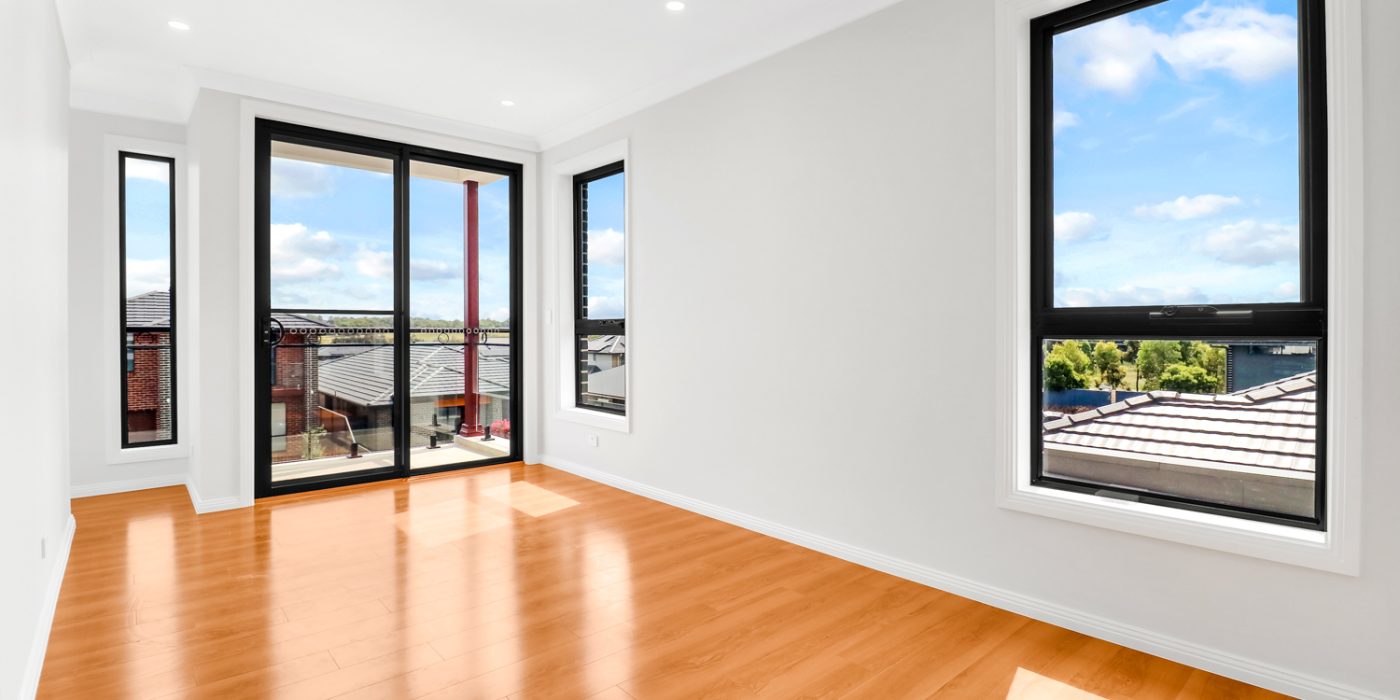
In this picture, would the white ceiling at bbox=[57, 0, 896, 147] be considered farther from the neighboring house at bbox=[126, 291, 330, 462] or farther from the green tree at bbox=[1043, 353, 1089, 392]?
the green tree at bbox=[1043, 353, 1089, 392]

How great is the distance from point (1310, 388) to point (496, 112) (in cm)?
483

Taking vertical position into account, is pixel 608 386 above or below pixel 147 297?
below

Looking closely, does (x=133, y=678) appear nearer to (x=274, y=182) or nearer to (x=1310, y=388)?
(x=274, y=182)

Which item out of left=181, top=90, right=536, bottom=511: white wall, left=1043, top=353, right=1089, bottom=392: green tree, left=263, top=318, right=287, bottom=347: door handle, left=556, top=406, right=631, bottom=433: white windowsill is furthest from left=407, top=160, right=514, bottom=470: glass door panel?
left=1043, top=353, right=1089, bottom=392: green tree

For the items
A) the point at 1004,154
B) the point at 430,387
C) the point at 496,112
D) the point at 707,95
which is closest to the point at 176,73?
the point at 496,112

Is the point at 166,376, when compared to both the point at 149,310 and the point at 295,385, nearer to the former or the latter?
the point at 149,310

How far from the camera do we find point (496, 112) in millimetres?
4996

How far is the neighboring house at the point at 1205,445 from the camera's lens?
2246 mm

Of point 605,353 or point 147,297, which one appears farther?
point 605,353

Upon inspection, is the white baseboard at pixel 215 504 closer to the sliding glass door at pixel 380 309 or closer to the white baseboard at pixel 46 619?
the sliding glass door at pixel 380 309

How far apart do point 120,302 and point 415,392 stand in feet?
6.76

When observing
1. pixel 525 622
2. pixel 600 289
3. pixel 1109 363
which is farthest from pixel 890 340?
pixel 600 289

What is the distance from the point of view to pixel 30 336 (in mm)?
2369

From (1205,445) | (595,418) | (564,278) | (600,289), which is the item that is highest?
(564,278)
